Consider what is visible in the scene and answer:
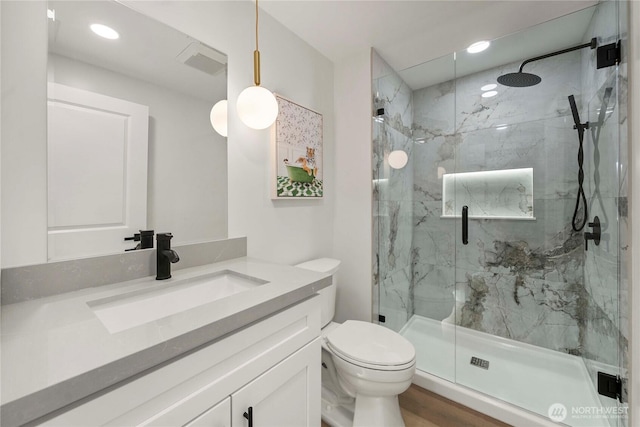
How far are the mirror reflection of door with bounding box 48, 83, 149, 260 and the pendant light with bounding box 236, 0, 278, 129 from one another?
1.36 ft

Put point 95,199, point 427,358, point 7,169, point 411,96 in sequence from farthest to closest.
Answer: point 411,96, point 427,358, point 95,199, point 7,169

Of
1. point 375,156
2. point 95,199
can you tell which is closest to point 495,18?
point 375,156

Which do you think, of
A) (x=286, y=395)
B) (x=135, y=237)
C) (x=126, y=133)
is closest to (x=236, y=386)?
(x=286, y=395)

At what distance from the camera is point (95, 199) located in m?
0.94

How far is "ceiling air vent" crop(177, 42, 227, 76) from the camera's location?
1.21 metres

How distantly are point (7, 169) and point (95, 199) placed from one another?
220 millimetres

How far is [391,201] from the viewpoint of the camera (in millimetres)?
2217

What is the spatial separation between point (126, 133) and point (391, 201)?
5.99 feet

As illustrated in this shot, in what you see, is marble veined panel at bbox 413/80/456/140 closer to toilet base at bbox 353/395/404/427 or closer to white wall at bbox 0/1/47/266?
toilet base at bbox 353/395/404/427

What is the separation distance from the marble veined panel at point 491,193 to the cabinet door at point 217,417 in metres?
2.14

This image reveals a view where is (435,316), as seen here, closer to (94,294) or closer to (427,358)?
(427,358)

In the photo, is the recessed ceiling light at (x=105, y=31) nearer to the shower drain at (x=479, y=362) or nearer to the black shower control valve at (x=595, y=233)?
the black shower control valve at (x=595, y=233)

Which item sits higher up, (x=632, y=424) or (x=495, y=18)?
(x=495, y=18)

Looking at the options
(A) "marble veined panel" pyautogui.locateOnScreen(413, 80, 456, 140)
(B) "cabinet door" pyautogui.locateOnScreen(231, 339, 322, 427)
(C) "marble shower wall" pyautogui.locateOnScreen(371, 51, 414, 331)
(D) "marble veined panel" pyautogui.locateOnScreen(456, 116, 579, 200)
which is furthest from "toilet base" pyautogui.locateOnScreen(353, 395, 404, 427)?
(A) "marble veined panel" pyautogui.locateOnScreen(413, 80, 456, 140)
